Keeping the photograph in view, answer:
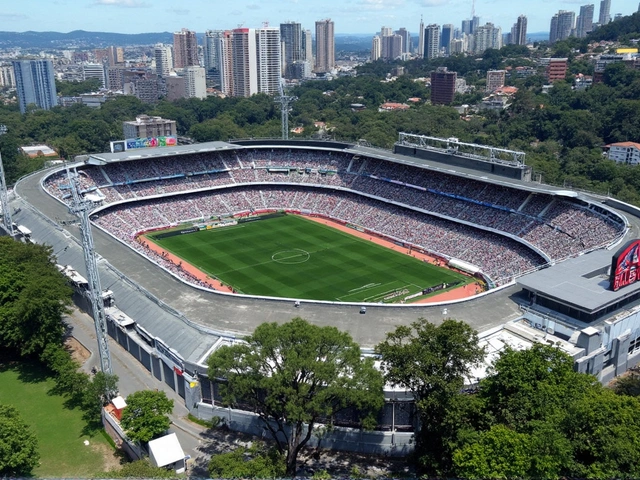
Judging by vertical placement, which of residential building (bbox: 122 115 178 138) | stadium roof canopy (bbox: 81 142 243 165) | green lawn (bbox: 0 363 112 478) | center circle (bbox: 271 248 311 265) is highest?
stadium roof canopy (bbox: 81 142 243 165)

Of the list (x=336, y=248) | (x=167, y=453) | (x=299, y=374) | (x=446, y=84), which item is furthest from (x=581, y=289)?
(x=446, y=84)

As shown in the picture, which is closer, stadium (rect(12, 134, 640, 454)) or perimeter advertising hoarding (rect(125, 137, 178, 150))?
stadium (rect(12, 134, 640, 454))

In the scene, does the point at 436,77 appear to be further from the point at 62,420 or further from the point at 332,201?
the point at 62,420

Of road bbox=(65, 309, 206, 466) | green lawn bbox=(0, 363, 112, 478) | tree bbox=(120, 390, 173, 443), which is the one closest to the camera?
tree bbox=(120, 390, 173, 443)

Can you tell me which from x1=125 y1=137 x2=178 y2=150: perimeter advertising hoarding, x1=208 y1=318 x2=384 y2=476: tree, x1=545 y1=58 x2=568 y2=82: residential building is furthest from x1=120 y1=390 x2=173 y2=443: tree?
x1=545 y1=58 x2=568 y2=82: residential building

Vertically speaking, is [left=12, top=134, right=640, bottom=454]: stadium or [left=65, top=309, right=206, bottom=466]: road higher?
[left=12, top=134, right=640, bottom=454]: stadium

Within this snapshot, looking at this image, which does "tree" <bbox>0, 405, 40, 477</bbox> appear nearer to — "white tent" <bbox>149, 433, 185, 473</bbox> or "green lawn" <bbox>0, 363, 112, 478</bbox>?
"green lawn" <bbox>0, 363, 112, 478</bbox>
